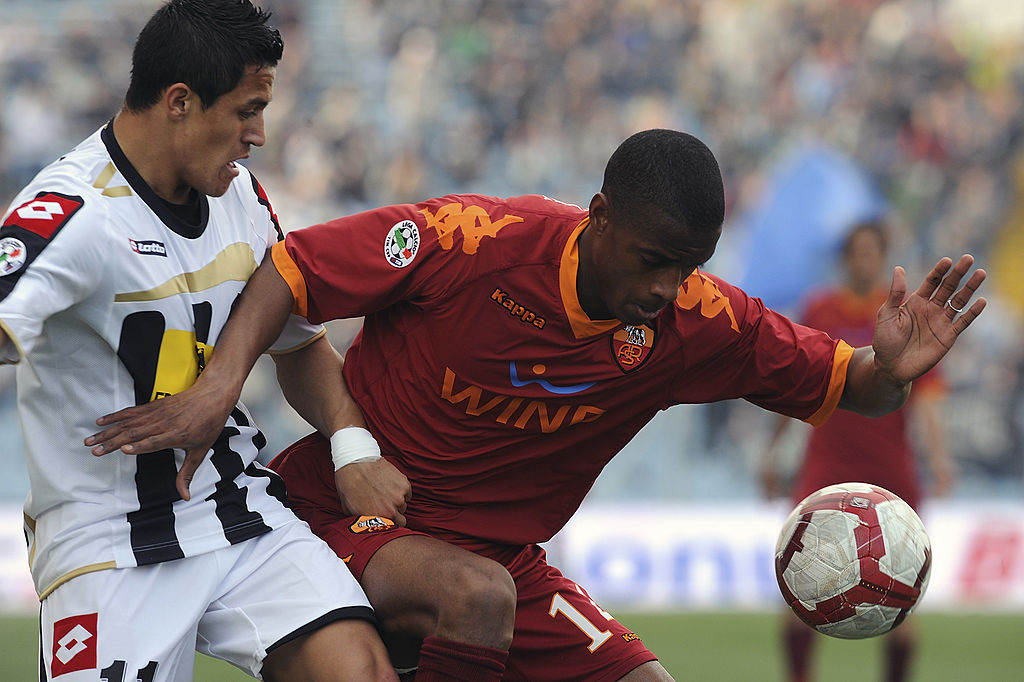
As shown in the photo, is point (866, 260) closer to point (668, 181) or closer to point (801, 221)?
point (668, 181)

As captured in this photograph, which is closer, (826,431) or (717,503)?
(826,431)

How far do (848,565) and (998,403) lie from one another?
32.8ft

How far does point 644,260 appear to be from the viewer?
141 inches

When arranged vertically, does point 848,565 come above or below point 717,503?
above

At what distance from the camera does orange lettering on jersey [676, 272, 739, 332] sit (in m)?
3.98

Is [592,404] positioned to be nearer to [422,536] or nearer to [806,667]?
[422,536]

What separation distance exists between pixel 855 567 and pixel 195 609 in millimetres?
2080

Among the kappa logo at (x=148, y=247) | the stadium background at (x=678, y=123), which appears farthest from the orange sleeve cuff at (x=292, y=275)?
the stadium background at (x=678, y=123)

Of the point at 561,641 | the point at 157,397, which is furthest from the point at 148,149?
the point at 561,641

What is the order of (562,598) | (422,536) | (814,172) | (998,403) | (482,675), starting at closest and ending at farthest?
(482,675) → (422,536) → (562,598) → (998,403) → (814,172)

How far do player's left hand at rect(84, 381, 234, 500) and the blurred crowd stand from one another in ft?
33.1

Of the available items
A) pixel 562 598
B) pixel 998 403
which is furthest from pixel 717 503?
pixel 562 598

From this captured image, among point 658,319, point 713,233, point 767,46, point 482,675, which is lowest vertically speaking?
point 482,675

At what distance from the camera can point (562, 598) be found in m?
4.16
